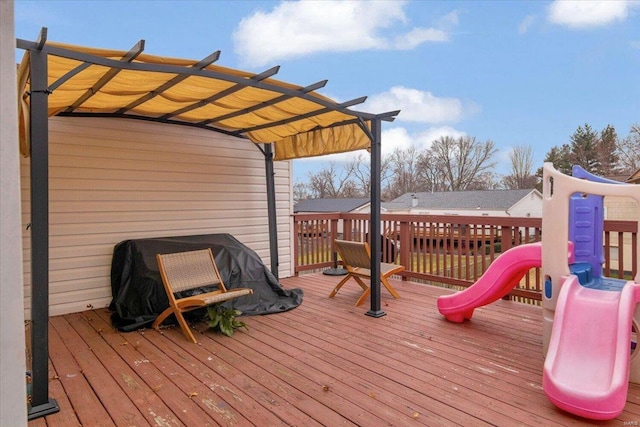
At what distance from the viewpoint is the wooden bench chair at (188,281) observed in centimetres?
369

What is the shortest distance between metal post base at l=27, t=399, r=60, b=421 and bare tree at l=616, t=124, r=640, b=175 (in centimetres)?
2129

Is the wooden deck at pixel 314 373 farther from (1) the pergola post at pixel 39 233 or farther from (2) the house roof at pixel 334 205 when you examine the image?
(2) the house roof at pixel 334 205

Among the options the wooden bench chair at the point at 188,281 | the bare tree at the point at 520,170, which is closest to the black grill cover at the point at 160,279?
the wooden bench chair at the point at 188,281

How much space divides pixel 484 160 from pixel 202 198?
2227 centimetres

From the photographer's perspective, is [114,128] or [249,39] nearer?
[114,128]

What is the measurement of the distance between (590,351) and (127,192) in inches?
190

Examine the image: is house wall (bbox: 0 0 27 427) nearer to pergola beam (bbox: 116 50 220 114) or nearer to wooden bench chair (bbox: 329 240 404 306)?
pergola beam (bbox: 116 50 220 114)

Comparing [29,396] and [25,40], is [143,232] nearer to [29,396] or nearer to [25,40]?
[29,396]

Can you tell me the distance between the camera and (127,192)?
481cm

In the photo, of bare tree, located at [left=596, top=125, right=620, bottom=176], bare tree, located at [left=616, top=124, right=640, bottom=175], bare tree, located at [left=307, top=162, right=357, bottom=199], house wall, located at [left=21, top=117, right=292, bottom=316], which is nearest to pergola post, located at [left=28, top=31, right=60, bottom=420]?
house wall, located at [left=21, top=117, right=292, bottom=316]

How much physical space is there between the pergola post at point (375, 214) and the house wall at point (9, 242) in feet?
11.2

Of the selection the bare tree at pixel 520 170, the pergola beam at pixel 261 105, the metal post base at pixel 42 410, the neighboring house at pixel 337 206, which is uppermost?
→ the bare tree at pixel 520 170

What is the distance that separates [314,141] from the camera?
5250mm

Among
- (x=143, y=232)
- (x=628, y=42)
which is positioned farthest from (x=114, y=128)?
(x=628, y=42)
